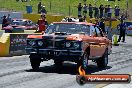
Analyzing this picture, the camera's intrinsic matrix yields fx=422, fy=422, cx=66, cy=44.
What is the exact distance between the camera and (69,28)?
13.6 metres

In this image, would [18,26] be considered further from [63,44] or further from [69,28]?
[63,44]

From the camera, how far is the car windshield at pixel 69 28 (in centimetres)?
1353

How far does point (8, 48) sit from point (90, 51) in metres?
7.57

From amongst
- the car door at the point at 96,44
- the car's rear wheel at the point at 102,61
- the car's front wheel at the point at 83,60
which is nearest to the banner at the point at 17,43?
the car's rear wheel at the point at 102,61

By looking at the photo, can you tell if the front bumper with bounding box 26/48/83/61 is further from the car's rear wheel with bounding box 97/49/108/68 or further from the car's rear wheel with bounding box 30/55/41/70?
the car's rear wheel with bounding box 97/49/108/68

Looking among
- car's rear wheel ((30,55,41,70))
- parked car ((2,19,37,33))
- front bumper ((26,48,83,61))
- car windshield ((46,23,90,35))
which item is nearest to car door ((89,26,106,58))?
car windshield ((46,23,90,35))

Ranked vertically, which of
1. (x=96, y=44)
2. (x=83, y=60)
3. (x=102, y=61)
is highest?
(x=96, y=44)

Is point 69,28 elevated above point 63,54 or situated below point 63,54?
above

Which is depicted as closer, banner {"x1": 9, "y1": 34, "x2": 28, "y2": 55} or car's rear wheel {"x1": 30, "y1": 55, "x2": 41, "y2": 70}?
car's rear wheel {"x1": 30, "y1": 55, "x2": 41, "y2": 70}

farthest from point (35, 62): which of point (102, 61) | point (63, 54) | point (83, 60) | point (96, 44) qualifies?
point (102, 61)

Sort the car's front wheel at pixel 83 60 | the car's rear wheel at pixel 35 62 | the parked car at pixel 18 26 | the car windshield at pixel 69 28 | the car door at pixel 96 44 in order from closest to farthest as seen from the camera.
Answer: the car's front wheel at pixel 83 60 → the car's rear wheel at pixel 35 62 → the car windshield at pixel 69 28 → the car door at pixel 96 44 → the parked car at pixel 18 26

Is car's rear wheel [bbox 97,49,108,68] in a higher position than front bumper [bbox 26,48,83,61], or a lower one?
lower

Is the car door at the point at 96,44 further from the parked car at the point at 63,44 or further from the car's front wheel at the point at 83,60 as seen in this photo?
the car's front wheel at the point at 83,60

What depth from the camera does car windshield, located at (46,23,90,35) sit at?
44.4ft
